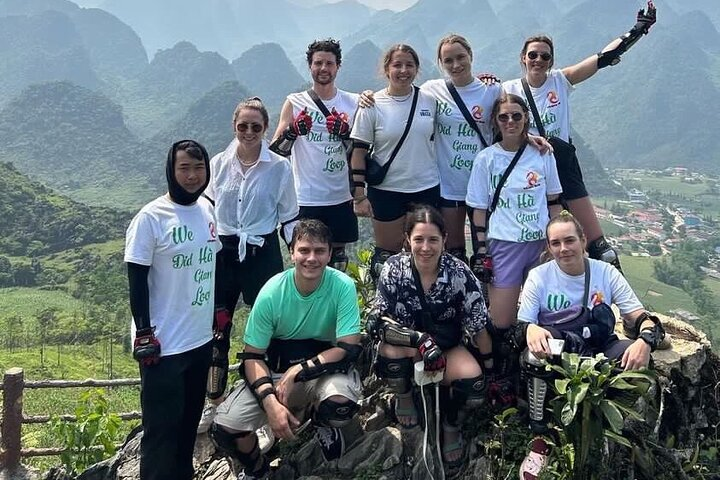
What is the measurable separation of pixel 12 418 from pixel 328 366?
5.02 metres

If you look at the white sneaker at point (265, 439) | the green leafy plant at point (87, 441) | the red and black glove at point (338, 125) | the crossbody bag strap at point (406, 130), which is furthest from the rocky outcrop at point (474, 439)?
the red and black glove at point (338, 125)

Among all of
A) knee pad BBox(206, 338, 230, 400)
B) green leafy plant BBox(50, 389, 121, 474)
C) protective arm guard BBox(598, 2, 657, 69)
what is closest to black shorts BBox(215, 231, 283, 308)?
knee pad BBox(206, 338, 230, 400)

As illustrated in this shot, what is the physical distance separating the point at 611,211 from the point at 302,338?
94838mm

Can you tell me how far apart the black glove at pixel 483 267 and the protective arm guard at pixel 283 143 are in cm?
172

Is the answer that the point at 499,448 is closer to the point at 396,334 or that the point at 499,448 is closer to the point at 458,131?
the point at 396,334

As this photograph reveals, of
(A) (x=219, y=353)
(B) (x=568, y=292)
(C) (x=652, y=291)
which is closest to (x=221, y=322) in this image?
(A) (x=219, y=353)

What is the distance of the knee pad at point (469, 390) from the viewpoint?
3.52 m

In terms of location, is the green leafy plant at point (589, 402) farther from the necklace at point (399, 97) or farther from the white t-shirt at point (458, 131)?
the necklace at point (399, 97)

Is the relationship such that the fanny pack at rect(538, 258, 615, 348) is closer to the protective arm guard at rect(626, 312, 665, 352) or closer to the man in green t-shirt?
the protective arm guard at rect(626, 312, 665, 352)

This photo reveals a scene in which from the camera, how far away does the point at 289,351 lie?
3744 millimetres

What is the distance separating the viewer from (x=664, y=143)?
5679 inches

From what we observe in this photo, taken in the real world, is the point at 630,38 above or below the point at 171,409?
above

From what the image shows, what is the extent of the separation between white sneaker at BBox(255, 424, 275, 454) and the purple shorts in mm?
1920

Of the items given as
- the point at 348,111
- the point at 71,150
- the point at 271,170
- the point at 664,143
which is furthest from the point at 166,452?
the point at 664,143
